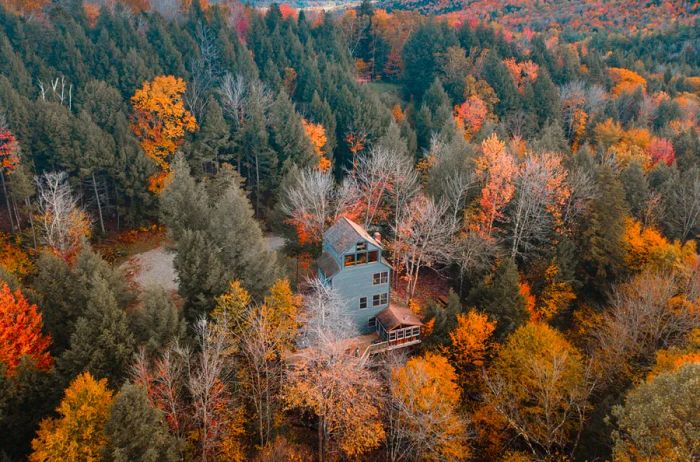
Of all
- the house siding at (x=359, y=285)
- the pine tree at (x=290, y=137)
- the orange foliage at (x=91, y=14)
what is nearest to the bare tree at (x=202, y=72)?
the pine tree at (x=290, y=137)

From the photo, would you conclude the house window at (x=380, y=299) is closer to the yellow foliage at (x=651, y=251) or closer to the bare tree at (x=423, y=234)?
the bare tree at (x=423, y=234)

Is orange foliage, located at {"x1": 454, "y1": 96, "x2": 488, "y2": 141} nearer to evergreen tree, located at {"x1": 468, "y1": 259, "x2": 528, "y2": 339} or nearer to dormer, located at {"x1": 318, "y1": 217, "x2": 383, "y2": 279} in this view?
evergreen tree, located at {"x1": 468, "y1": 259, "x2": 528, "y2": 339}

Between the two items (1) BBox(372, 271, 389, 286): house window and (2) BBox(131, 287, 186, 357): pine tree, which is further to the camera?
(1) BBox(372, 271, 389, 286): house window

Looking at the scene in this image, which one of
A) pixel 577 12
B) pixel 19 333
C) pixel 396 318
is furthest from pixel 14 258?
pixel 577 12

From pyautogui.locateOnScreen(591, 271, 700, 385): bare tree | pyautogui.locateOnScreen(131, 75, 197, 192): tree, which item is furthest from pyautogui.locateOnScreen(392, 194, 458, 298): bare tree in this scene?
pyautogui.locateOnScreen(131, 75, 197, 192): tree

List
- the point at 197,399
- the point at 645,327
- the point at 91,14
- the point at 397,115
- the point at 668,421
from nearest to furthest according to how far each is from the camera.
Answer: the point at 668,421
the point at 197,399
the point at 645,327
the point at 397,115
the point at 91,14

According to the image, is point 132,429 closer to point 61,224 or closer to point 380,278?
point 380,278

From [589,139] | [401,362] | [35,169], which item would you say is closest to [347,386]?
[401,362]
